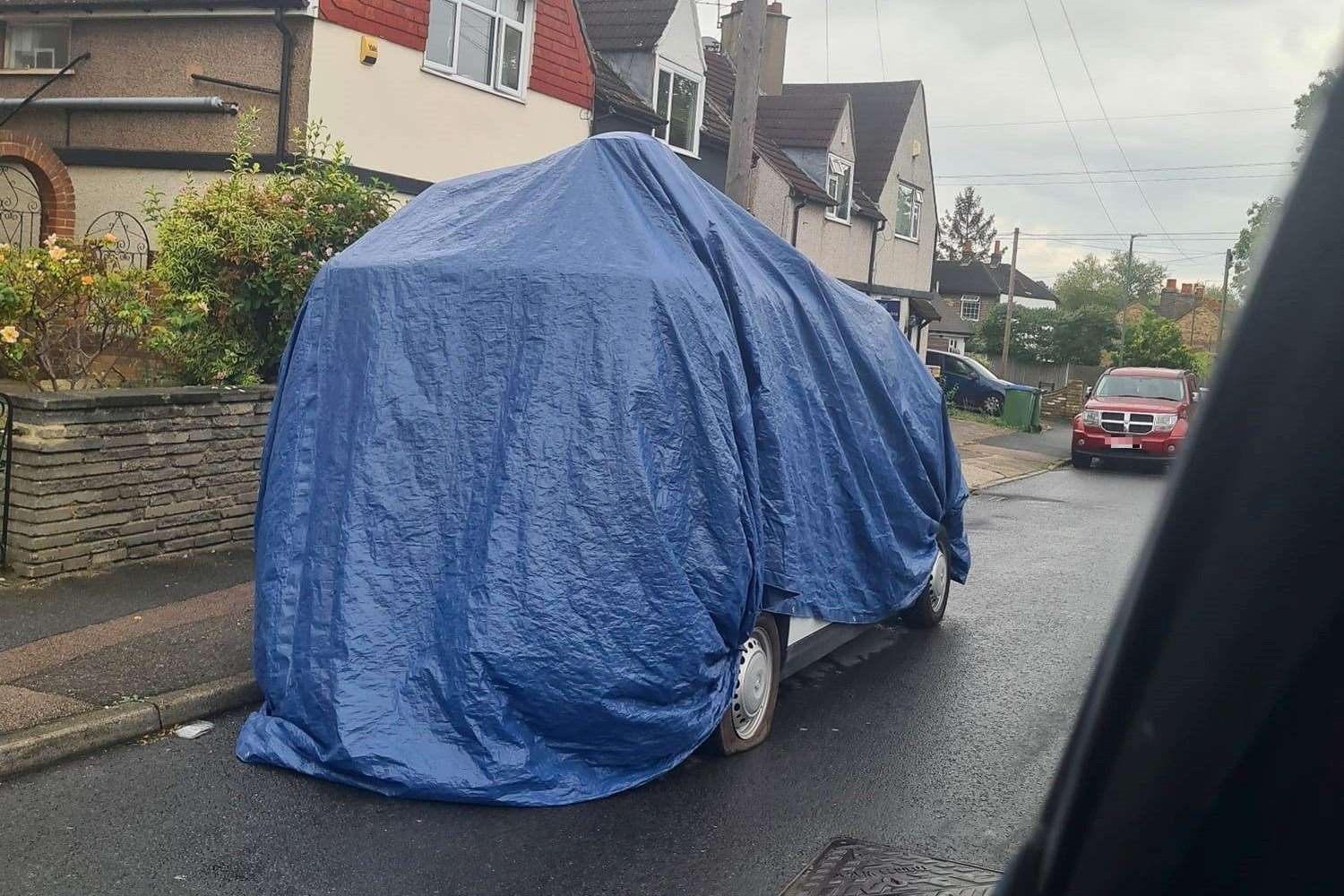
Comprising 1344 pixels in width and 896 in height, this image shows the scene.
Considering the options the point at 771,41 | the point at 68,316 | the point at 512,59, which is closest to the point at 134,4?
the point at 512,59

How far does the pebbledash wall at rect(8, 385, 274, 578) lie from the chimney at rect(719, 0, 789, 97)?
2533 centimetres

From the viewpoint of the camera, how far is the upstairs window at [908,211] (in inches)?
1305

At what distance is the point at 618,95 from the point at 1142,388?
1144cm

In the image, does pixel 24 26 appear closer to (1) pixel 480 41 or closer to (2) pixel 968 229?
(1) pixel 480 41

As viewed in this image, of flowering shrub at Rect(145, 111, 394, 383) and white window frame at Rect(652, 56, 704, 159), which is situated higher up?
white window frame at Rect(652, 56, 704, 159)

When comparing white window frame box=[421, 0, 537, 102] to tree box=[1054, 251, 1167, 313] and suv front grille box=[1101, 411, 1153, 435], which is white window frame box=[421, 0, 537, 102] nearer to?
suv front grille box=[1101, 411, 1153, 435]

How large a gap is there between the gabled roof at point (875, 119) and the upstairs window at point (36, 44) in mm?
19433

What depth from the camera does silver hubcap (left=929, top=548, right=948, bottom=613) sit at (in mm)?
8203

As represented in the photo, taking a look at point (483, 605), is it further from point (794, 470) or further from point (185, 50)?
point (185, 50)

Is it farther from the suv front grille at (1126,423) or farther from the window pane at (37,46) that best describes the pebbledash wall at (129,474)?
the suv front grille at (1126,423)

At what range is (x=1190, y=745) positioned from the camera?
112 centimetres

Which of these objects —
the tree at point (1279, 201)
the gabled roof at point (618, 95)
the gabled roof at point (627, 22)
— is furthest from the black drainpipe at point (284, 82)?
the tree at point (1279, 201)

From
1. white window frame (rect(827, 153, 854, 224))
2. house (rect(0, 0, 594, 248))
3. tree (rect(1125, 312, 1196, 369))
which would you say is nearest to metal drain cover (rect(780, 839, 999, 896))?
house (rect(0, 0, 594, 248))

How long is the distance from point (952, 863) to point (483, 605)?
200cm
